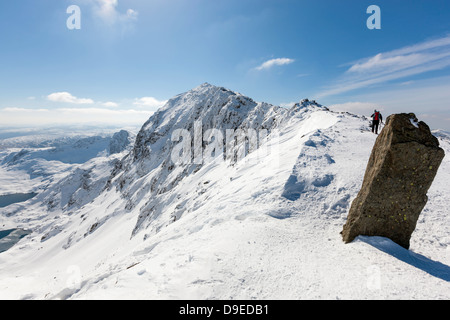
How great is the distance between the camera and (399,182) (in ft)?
27.9

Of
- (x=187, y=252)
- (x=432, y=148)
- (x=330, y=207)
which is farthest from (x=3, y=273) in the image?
(x=432, y=148)

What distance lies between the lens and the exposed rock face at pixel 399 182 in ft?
27.3

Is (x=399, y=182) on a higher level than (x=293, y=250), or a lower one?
higher

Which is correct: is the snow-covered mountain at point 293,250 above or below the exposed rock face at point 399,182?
below

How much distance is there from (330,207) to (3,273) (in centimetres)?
9933

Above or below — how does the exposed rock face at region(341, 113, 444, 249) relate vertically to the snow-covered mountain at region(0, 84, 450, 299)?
above

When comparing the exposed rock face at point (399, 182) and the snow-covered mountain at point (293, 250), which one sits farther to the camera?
the exposed rock face at point (399, 182)

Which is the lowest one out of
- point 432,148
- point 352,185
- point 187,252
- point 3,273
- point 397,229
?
A: point 3,273

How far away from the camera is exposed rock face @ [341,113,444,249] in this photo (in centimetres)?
831

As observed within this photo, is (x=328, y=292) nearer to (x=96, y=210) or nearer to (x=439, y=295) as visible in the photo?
(x=439, y=295)

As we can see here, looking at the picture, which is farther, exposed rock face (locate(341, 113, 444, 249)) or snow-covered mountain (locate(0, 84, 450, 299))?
exposed rock face (locate(341, 113, 444, 249))

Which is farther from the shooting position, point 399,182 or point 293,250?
point 399,182

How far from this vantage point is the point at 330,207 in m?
11.2
